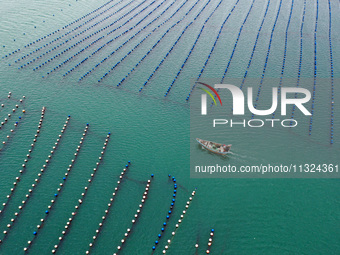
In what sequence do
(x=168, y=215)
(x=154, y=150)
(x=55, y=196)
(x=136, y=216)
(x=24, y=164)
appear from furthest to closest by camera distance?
(x=154, y=150)
(x=24, y=164)
(x=55, y=196)
(x=168, y=215)
(x=136, y=216)

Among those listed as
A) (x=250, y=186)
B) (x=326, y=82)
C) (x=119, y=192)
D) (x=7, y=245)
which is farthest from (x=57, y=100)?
(x=326, y=82)

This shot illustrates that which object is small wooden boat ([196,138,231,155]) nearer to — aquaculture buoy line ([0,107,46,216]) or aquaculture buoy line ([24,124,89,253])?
aquaculture buoy line ([24,124,89,253])

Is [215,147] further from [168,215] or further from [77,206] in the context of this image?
[77,206]

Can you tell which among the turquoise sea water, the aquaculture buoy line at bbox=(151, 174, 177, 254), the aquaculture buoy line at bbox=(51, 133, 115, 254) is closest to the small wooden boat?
the turquoise sea water

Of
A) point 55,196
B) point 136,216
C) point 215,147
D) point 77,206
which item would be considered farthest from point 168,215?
point 55,196

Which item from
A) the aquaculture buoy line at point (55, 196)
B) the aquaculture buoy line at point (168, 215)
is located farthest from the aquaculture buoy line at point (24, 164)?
the aquaculture buoy line at point (168, 215)

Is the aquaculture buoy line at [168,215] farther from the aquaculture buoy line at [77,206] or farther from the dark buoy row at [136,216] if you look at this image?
the aquaculture buoy line at [77,206]
